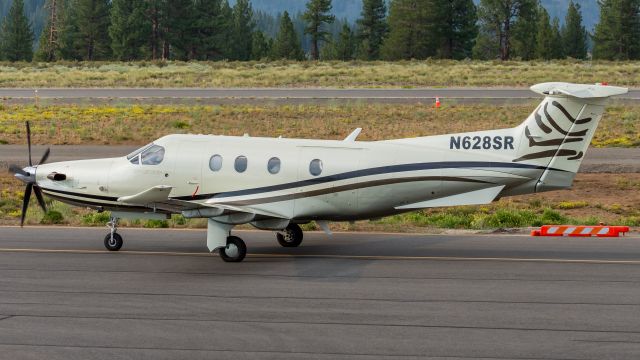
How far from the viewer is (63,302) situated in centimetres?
1563

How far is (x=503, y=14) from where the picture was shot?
109188 millimetres

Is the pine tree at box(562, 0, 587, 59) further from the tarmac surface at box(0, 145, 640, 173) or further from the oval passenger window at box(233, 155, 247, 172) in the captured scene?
the oval passenger window at box(233, 155, 247, 172)

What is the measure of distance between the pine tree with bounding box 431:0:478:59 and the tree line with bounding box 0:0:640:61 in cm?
10

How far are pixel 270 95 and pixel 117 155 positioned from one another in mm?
21719

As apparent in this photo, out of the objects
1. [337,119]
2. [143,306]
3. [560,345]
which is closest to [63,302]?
[143,306]

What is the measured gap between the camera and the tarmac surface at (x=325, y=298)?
13.0 meters

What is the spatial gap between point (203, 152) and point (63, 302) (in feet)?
17.2

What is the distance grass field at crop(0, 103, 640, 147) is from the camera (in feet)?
135

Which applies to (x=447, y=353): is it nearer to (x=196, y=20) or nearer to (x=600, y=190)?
(x=600, y=190)

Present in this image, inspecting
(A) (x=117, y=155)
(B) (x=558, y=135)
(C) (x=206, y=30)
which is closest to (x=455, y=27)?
(C) (x=206, y=30)

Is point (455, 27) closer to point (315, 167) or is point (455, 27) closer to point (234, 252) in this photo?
point (315, 167)

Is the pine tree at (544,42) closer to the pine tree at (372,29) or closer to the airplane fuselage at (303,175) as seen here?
the pine tree at (372,29)

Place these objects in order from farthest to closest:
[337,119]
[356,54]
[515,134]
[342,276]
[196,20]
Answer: [356,54]
[196,20]
[337,119]
[515,134]
[342,276]

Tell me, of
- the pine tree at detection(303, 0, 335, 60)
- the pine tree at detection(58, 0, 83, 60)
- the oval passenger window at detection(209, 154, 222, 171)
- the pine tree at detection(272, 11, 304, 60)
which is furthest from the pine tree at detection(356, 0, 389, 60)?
the oval passenger window at detection(209, 154, 222, 171)
